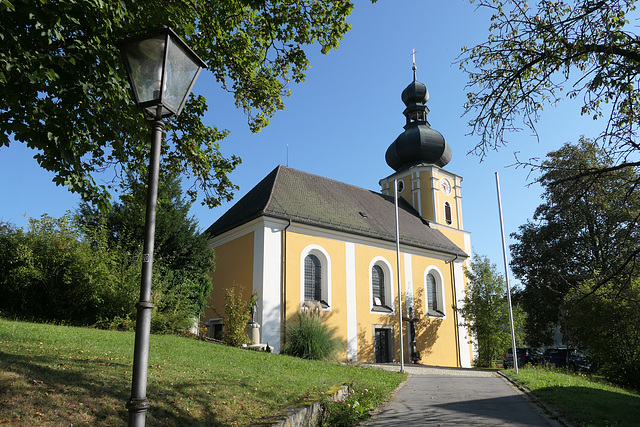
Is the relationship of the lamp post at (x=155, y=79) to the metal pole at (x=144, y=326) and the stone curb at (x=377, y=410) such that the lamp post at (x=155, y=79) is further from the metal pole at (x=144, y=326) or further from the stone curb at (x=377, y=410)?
the stone curb at (x=377, y=410)

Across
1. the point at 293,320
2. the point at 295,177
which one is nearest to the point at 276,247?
the point at 293,320

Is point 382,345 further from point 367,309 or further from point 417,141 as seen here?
point 417,141

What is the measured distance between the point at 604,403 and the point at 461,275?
19576 millimetres

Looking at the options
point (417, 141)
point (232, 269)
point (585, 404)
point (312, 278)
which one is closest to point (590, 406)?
point (585, 404)

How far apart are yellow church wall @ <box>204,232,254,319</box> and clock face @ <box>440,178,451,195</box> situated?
58.4 feet

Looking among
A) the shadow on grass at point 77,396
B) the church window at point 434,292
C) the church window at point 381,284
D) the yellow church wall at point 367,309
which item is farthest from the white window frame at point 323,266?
the shadow on grass at point 77,396

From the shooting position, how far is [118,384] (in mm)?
6406

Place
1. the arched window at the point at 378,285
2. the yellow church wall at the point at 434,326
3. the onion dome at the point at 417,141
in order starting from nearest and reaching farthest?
the arched window at the point at 378,285 < the yellow church wall at the point at 434,326 < the onion dome at the point at 417,141

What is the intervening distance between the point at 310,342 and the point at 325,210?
8521 mm

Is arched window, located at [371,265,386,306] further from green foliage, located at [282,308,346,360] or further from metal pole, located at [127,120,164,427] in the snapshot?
metal pole, located at [127,120,164,427]

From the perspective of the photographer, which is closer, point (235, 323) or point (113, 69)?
point (113, 69)

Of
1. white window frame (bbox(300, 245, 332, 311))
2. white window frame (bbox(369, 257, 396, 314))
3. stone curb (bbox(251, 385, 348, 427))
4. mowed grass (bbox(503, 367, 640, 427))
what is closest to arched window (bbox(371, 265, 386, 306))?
white window frame (bbox(369, 257, 396, 314))

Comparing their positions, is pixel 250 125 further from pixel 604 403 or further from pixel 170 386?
pixel 604 403

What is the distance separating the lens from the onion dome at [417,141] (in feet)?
115
